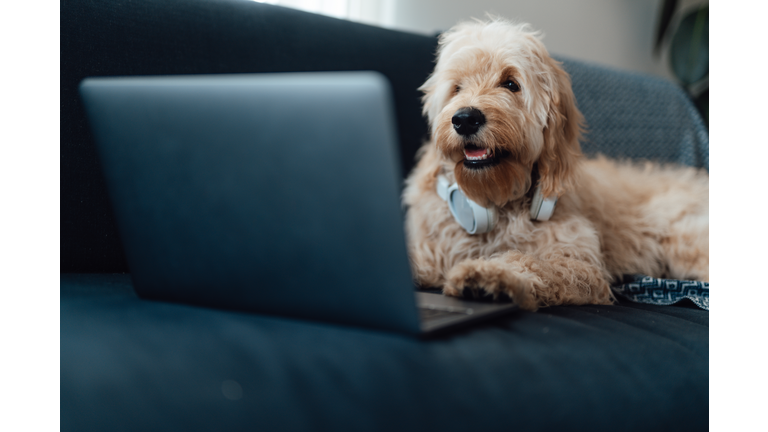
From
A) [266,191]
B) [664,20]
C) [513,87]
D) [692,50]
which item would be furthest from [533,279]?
[664,20]

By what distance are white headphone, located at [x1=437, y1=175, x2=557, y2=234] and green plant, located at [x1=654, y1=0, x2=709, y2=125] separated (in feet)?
9.46

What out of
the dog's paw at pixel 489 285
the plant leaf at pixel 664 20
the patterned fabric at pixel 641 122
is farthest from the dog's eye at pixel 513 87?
the plant leaf at pixel 664 20

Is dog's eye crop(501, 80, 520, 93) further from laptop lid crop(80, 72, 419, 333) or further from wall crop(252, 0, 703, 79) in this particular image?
wall crop(252, 0, 703, 79)

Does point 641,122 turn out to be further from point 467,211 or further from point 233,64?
point 233,64

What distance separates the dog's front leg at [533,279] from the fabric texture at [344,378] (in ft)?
0.45

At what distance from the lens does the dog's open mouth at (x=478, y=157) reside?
1275mm

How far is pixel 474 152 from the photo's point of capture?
1.29 m

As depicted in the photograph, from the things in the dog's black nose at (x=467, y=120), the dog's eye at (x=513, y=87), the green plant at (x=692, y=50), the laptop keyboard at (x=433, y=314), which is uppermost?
the green plant at (x=692, y=50)

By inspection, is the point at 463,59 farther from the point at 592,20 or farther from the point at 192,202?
the point at 592,20

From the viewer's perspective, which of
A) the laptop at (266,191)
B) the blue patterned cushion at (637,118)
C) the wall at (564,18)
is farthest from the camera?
the wall at (564,18)

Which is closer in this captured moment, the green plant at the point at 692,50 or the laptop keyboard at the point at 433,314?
the laptop keyboard at the point at 433,314

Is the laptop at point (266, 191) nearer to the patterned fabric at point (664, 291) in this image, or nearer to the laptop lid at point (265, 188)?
the laptop lid at point (265, 188)

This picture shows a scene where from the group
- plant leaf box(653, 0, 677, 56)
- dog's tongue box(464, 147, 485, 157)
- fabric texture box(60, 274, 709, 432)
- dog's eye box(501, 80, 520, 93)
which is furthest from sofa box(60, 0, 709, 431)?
plant leaf box(653, 0, 677, 56)

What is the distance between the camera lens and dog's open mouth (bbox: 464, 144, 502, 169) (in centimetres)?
128
